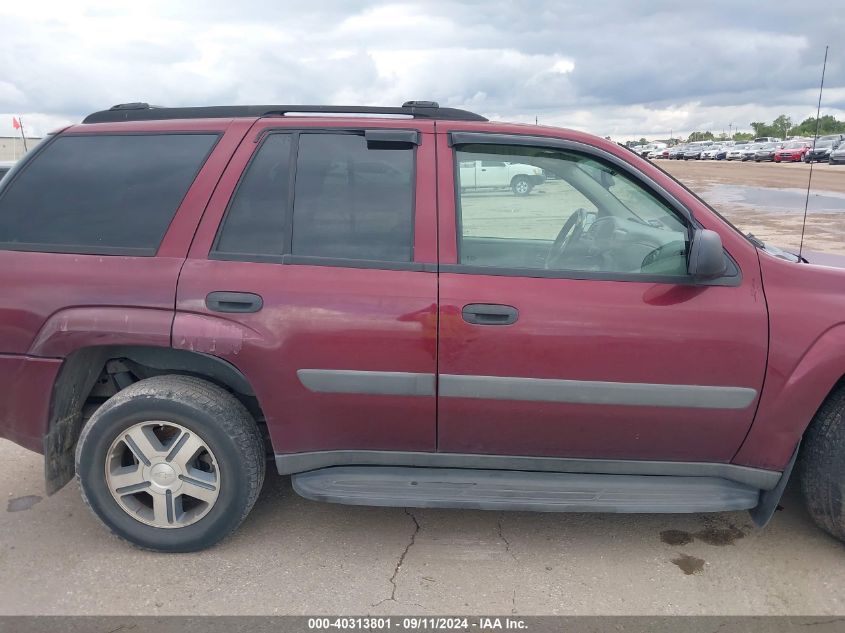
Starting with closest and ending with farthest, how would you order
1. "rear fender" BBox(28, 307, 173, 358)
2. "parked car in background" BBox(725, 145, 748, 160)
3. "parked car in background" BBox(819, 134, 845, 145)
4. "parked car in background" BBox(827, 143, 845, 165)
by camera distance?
"rear fender" BBox(28, 307, 173, 358) → "parked car in background" BBox(827, 143, 845, 165) → "parked car in background" BBox(819, 134, 845, 145) → "parked car in background" BBox(725, 145, 748, 160)

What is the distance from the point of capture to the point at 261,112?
10.7 ft

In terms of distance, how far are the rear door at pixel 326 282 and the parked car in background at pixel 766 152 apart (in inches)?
2088

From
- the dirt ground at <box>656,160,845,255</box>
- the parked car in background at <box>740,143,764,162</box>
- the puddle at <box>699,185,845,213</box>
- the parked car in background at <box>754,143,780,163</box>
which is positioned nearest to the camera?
the dirt ground at <box>656,160,845,255</box>

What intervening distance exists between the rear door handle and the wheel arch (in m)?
0.22

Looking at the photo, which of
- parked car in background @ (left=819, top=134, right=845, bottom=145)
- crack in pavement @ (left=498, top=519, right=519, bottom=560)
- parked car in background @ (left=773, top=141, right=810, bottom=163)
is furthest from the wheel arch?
parked car in background @ (left=773, top=141, right=810, bottom=163)

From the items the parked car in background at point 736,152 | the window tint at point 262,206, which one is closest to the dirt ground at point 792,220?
the window tint at point 262,206

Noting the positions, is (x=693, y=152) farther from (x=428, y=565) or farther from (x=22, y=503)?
(x=22, y=503)

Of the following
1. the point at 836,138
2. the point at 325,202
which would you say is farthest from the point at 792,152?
the point at 325,202

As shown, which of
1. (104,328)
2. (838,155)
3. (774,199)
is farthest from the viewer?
(838,155)

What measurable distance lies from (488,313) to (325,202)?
0.88m

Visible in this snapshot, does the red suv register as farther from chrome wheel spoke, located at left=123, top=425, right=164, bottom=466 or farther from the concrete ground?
the concrete ground

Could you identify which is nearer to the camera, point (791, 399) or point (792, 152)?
point (791, 399)

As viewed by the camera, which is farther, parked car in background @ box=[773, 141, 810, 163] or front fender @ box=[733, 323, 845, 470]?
parked car in background @ box=[773, 141, 810, 163]

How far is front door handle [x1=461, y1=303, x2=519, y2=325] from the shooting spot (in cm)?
282
